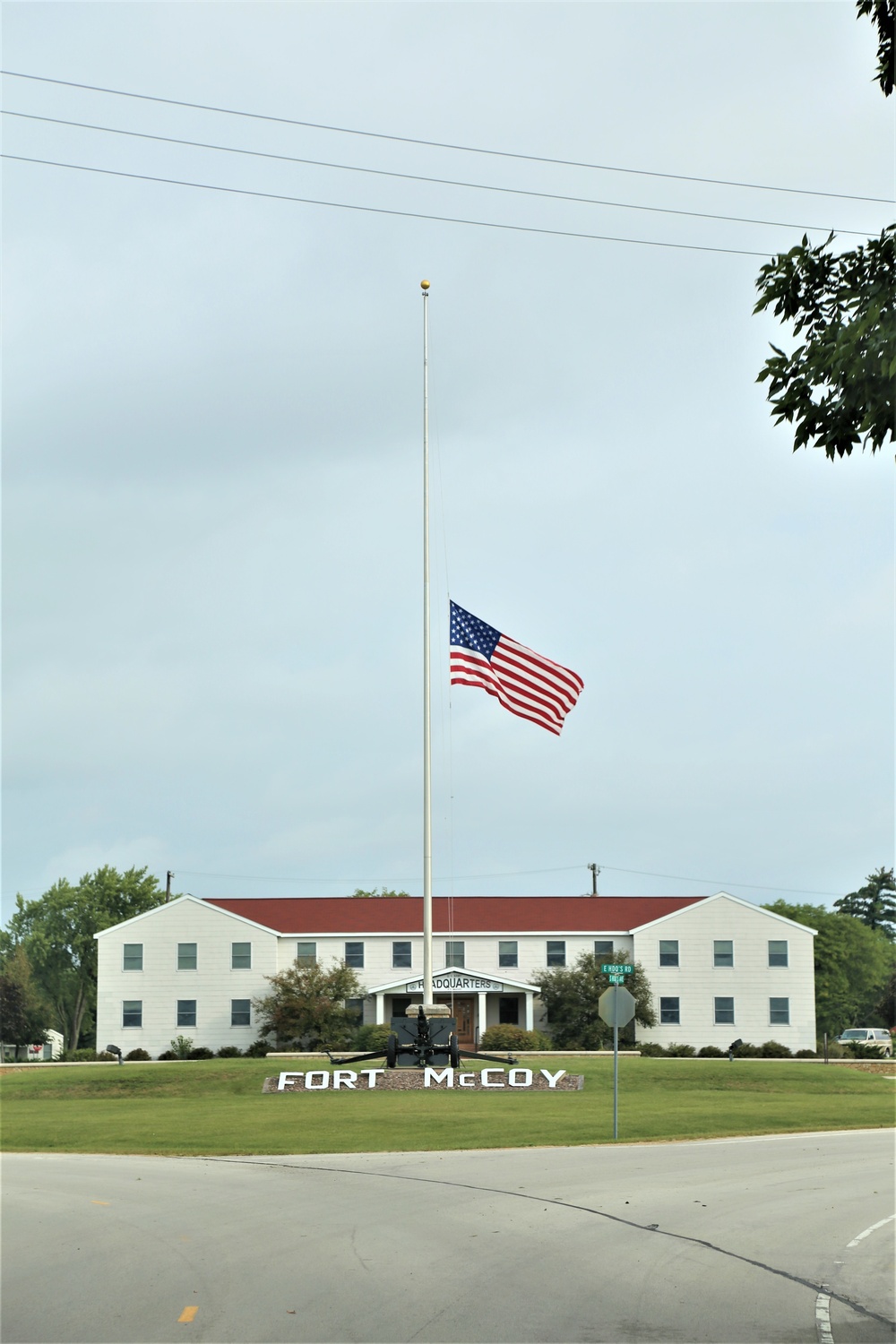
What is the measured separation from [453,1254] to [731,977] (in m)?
51.3

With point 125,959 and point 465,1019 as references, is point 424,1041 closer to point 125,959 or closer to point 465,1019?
point 465,1019

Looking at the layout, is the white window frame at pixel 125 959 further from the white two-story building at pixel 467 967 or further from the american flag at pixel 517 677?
the american flag at pixel 517 677

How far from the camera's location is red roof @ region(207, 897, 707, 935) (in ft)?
216

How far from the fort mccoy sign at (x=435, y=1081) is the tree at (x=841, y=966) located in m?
43.9

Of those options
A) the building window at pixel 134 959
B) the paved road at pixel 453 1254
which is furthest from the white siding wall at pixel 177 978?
the paved road at pixel 453 1254

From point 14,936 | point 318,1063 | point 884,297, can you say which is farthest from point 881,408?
point 14,936

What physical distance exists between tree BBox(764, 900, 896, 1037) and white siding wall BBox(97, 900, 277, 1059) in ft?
123

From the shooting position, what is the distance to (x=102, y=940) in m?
64.2

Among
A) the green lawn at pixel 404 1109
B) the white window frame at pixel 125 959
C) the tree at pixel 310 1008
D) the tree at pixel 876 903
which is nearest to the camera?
the green lawn at pixel 404 1109

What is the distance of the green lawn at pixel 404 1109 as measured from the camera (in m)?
Result: 30.3

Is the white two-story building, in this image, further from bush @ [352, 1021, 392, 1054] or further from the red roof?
bush @ [352, 1021, 392, 1054]

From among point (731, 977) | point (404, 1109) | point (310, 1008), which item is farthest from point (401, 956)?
point (404, 1109)

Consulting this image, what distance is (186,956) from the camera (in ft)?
209

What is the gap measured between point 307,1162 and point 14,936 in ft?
292
